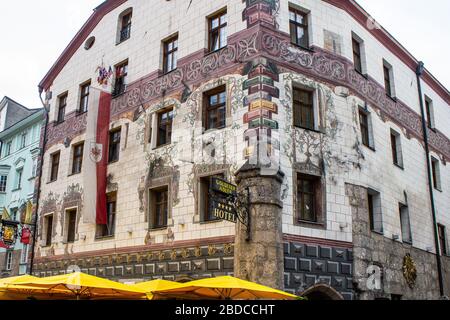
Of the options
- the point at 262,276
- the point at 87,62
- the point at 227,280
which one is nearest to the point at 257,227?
the point at 262,276

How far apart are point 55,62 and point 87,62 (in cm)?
347

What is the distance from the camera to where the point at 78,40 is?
2548 cm

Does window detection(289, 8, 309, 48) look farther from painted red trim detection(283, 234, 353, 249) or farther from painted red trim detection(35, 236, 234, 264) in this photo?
painted red trim detection(35, 236, 234, 264)

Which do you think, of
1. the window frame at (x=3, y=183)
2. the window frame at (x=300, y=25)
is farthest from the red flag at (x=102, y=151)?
the window frame at (x=3, y=183)

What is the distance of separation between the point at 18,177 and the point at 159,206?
794 inches

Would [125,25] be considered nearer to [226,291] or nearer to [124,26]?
[124,26]

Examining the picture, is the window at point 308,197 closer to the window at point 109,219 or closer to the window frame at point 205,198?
the window frame at point 205,198

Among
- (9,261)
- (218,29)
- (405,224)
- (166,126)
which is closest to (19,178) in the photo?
(9,261)

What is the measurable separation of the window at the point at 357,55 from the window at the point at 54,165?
15.1 meters

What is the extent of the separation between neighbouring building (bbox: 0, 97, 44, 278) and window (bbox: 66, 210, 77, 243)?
8.54m

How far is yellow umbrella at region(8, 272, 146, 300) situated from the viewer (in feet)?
37.4

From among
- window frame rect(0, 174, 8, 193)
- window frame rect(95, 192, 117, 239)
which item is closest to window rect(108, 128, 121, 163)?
window frame rect(95, 192, 117, 239)

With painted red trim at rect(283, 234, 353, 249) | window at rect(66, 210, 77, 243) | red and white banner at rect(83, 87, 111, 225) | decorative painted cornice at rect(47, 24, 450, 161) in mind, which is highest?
decorative painted cornice at rect(47, 24, 450, 161)

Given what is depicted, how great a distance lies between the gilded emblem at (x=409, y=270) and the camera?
18.3 metres
